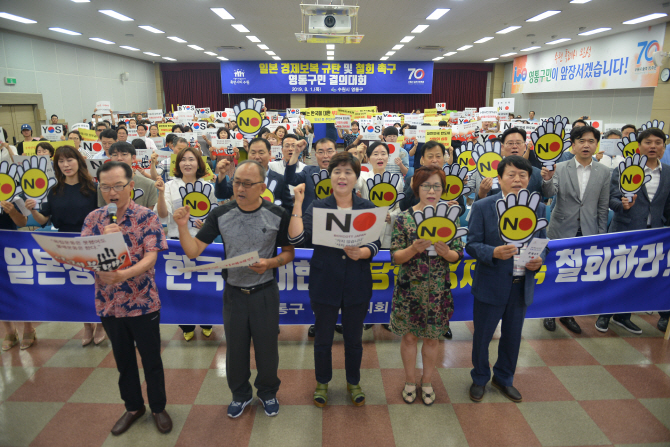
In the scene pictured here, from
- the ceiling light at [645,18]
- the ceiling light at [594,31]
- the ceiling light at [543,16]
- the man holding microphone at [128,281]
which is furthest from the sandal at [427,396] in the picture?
the ceiling light at [594,31]

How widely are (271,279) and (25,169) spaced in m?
2.28

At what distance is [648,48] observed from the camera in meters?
11.2

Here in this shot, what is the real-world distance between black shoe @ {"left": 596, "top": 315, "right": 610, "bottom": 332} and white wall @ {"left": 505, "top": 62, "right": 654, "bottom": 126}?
10.9 metres

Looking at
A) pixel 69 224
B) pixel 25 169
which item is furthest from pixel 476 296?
pixel 25 169

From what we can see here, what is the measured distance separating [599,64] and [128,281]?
15.8 m

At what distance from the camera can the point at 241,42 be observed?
45.9 feet

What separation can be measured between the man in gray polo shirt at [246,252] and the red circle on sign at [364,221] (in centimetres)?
45

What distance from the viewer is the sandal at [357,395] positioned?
103 inches

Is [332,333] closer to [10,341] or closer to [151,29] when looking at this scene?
[10,341]

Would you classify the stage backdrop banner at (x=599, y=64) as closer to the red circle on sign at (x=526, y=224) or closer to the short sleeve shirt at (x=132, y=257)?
the red circle on sign at (x=526, y=224)

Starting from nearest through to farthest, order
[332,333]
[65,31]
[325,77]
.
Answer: [332,333] < [65,31] < [325,77]

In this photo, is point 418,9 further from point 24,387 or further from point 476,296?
point 24,387

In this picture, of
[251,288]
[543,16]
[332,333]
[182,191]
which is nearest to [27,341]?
[182,191]

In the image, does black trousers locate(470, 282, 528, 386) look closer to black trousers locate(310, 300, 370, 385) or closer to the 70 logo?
black trousers locate(310, 300, 370, 385)
